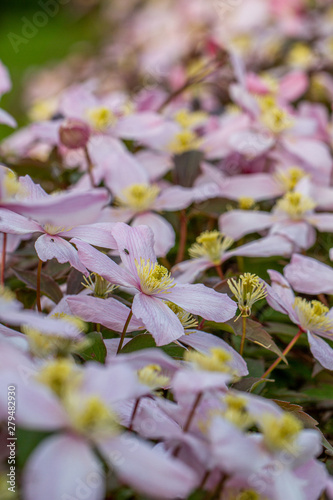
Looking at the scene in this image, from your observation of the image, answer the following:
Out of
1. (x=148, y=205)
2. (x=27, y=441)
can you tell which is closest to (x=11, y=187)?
(x=27, y=441)

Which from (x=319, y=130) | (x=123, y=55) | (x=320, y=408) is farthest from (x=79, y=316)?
(x=123, y=55)

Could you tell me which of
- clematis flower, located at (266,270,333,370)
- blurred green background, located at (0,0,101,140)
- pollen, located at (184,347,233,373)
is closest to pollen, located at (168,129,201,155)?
clematis flower, located at (266,270,333,370)

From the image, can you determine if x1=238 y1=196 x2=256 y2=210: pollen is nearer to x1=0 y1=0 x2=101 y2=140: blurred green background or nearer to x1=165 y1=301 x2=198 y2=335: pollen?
x1=165 y1=301 x2=198 y2=335: pollen

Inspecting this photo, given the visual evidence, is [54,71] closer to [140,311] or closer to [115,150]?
[115,150]

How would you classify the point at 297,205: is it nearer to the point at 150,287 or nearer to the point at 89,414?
the point at 150,287

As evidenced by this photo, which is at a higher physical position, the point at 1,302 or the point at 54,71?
the point at 1,302

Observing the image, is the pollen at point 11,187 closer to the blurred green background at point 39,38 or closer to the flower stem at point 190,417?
the flower stem at point 190,417
